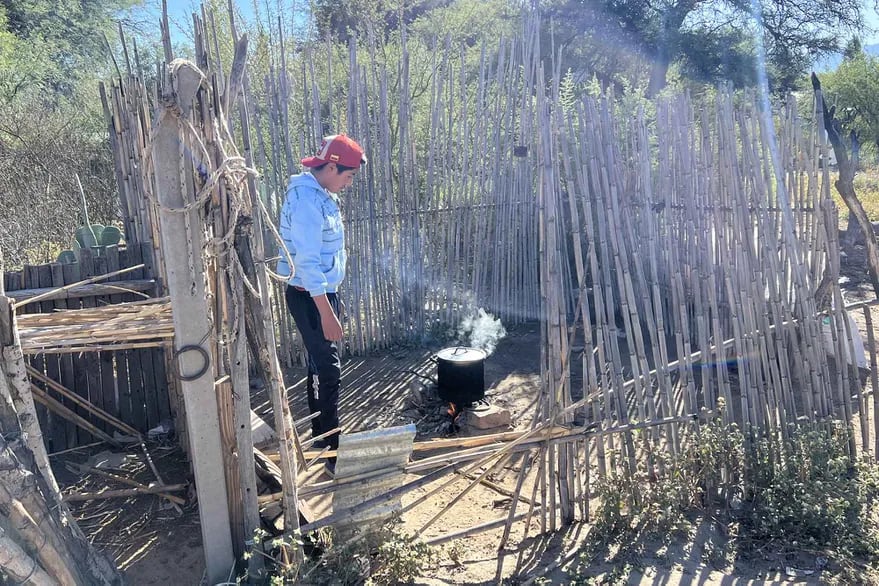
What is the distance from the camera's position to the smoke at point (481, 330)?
6.65 metres

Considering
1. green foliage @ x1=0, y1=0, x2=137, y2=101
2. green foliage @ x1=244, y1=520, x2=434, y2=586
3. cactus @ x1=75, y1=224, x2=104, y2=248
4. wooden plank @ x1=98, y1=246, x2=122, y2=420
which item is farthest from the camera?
green foliage @ x1=0, y1=0, x2=137, y2=101

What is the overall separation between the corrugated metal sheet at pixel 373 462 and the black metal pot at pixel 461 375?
1796 millimetres

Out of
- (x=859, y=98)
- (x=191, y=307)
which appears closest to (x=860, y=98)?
(x=859, y=98)

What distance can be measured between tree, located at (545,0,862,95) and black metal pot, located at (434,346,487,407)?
14.2 meters

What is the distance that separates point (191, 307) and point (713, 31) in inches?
692

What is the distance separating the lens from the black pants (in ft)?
11.9

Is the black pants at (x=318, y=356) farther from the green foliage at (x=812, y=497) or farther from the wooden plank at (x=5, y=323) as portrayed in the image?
the green foliage at (x=812, y=497)

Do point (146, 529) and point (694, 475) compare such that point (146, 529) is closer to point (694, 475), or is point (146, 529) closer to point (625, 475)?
point (625, 475)

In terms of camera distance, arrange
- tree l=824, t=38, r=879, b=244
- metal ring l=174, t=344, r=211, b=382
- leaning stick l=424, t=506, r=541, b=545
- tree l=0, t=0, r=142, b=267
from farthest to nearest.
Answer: tree l=824, t=38, r=879, b=244
tree l=0, t=0, r=142, b=267
leaning stick l=424, t=506, r=541, b=545
metal ring l=174, t=344, r=211, b=382

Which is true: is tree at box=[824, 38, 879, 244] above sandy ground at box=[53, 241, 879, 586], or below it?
above

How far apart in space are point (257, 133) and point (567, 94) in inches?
176

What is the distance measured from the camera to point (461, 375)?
15.1 feet

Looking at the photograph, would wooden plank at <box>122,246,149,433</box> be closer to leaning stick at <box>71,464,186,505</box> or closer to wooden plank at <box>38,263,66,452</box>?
wooden plank at <box>38,263,66,452</box>

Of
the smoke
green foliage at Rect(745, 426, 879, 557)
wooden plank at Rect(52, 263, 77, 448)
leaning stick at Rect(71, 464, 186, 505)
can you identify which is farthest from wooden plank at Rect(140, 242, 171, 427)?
green foliage at Rect(745, 426, 879, 557)
